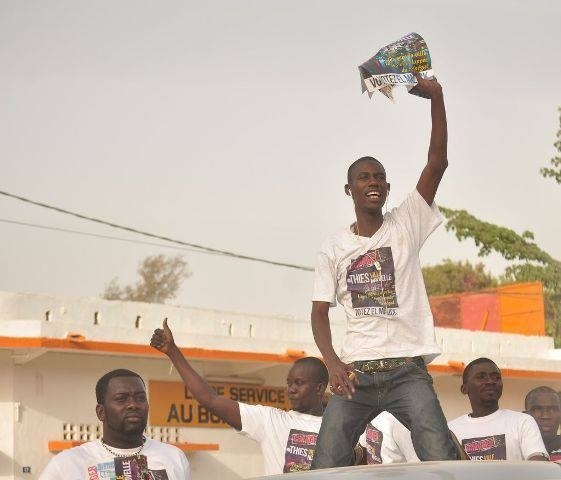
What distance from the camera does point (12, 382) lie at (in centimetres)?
1644

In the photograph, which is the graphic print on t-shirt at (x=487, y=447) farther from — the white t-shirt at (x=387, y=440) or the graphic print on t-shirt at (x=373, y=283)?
the graphic print on t-shirt at (x=373, y=283)

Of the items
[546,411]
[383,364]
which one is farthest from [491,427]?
[383,364]

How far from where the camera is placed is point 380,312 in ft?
20.3

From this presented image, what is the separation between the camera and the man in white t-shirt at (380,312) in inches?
239

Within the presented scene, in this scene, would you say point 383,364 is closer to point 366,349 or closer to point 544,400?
point 366,349

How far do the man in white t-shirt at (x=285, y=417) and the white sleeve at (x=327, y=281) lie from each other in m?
1.29

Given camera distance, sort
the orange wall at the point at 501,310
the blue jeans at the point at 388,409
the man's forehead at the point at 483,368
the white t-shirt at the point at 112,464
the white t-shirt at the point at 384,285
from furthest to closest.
Result: the orange wall at the point at 501,310 → the man's forehead at the point at 483,368 → the white t-shirt at the point at 112,464 → the white t-shirt at the point at 384,285 → the blue jeans at the point at 388,409

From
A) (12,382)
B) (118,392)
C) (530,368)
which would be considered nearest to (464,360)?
(530,368)

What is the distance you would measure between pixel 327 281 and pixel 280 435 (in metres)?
1.87

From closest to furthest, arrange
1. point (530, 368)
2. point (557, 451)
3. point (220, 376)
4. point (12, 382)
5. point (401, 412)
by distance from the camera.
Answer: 1. point (401, 412)
2. point (557, 451)
3. point (12, 382)
4. point (220, 376)
5. point (530, 368)

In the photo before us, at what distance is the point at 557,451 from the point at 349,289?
3344mm

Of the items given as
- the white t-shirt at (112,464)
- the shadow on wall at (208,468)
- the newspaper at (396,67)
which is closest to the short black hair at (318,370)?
the white t-shirt at (112,464)

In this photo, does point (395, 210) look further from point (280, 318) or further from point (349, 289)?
point (280, 318)

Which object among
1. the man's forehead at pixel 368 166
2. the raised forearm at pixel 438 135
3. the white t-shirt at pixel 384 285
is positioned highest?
the raised forearm at pixel 438 135
